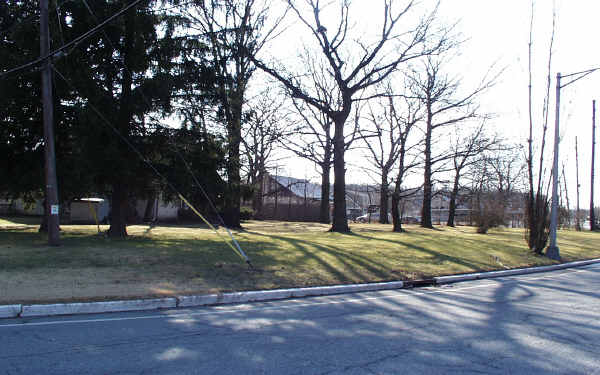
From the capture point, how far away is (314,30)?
72.5 feet

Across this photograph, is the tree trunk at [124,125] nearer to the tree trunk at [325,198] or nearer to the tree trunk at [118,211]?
the tree trunk at [118,211]

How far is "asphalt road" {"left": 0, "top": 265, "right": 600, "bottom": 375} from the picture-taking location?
461cm

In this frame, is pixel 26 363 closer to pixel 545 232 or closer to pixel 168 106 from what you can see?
pixel 168 106

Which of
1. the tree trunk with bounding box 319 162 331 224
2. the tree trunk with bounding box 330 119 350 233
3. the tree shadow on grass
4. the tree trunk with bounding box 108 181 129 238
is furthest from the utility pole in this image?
the tree trunk with bounding box 319 162 331 224

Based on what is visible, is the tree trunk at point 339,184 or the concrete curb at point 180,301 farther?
the tree trunk at point 339,184

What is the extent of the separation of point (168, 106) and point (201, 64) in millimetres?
2127

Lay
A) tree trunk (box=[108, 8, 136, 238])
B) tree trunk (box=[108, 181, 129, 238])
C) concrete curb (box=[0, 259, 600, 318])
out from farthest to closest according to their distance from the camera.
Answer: tree trunk (box=[108, 181, 129, 238])
tree trunk (box=[108, 8, 136, 238])
concrete curb (box=[0, 259, 600, 318])

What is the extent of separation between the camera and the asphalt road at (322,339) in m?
4.61

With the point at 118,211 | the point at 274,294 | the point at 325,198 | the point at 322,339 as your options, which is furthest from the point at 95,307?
the point at 325,198

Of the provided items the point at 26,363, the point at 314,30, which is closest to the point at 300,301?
the point at 26,363

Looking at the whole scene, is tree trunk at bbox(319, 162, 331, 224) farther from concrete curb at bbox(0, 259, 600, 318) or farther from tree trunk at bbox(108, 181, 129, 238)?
concrete curb at bbox(0, 259, 600, 318)

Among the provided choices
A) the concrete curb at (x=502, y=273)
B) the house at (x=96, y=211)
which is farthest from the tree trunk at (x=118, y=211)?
the concrete curb at (x=502, y=273)

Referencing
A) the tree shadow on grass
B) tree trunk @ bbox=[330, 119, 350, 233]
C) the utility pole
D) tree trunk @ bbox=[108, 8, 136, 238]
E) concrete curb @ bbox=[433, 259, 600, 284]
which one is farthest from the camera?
tree trunk @ bbox=[330, 119, 350, 233]

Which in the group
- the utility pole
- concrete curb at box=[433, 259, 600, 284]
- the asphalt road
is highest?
the utility pole
